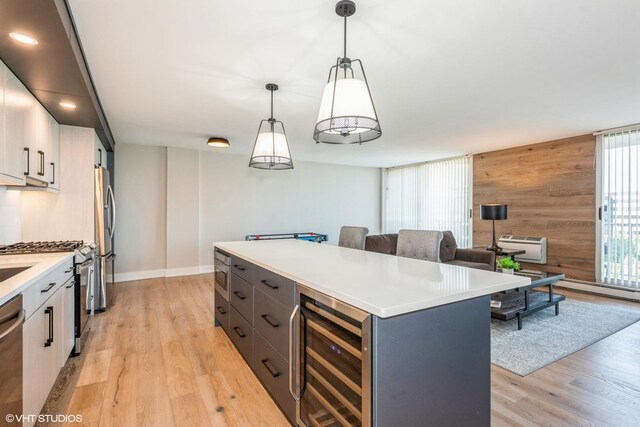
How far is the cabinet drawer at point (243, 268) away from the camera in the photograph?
226 cm

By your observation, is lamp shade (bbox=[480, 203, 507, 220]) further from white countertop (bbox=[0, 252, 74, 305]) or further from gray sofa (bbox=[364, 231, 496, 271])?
white countertop (bbox=[0, 252, 74, 305])

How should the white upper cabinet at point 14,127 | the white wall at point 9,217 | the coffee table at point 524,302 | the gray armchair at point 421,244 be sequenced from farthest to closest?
the coffee table at point 524,302 < the white wall at point 9,217 < the gray armchair at point 421,244 < the white upper cabinet at point 14,127

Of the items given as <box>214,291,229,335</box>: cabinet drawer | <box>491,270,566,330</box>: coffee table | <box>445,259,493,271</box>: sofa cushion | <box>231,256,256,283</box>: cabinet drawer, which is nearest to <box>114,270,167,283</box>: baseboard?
<box>214,291,229,335</box>: cabinet drawer

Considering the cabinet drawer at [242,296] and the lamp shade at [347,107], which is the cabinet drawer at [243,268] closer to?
the cabinet drawer at [242,296]

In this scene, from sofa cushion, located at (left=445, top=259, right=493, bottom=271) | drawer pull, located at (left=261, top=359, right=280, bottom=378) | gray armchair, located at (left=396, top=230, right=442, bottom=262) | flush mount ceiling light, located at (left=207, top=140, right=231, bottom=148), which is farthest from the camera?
flush mount ceiling light, located at (left=207, top=140, right=231, bottom=148)

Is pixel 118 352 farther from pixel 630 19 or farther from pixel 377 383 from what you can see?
pixel 630 19

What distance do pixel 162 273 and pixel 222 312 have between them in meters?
3.17

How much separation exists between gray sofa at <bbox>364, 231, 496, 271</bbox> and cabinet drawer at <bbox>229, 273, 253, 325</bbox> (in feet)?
7.74

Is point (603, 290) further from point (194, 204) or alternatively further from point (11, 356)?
point (194, 204)

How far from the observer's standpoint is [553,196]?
492cm

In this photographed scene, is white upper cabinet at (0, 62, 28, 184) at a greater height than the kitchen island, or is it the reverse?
white upper cabinet at (0, 62, 28, 184)

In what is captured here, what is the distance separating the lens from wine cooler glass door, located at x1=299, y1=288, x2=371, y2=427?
45.7 inches

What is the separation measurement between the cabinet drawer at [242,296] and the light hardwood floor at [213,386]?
424 millimetres

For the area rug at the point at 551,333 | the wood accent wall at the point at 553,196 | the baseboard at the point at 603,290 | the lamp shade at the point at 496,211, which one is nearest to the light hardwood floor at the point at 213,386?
the area rug at the point at 551,333
